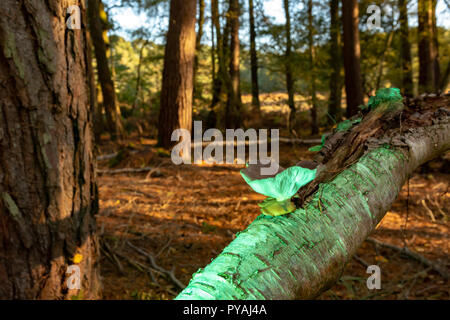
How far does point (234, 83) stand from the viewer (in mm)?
11938

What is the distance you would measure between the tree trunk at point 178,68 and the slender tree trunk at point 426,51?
6.36m

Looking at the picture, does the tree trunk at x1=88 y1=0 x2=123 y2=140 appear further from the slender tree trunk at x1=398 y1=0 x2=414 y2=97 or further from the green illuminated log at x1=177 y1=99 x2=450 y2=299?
the green illuminated log at x1=177 y1=99 x2=450 y2=299

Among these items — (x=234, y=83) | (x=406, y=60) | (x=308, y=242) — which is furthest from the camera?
(x=406, y=60)

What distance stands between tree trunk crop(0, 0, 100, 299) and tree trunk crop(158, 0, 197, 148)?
454 cm

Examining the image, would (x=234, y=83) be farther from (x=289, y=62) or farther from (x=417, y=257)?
(x=417, y=257)

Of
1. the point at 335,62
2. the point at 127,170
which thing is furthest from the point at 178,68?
the point at 335,62

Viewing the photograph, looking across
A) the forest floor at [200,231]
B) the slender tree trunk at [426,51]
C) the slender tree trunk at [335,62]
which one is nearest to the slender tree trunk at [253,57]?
the slender tree trunk at [335,62]

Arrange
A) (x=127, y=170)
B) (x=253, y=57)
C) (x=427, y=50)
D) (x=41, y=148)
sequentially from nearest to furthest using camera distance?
(x=41, y=148) < (x=127, y=170) < (x=427, y=50) < (x=253, y=57)

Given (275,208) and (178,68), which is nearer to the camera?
(275,208)

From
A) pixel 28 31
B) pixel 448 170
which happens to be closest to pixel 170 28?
pixel 28 31

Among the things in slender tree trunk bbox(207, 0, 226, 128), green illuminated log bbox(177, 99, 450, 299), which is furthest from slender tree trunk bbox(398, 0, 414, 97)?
green illuminated log bbox(177, 99, 450, 299)

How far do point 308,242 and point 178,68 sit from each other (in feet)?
21.5

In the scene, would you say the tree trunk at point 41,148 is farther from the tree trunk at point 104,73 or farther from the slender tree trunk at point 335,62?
the slender tree trunk at point 335,62

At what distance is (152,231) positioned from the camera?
13.3ft
